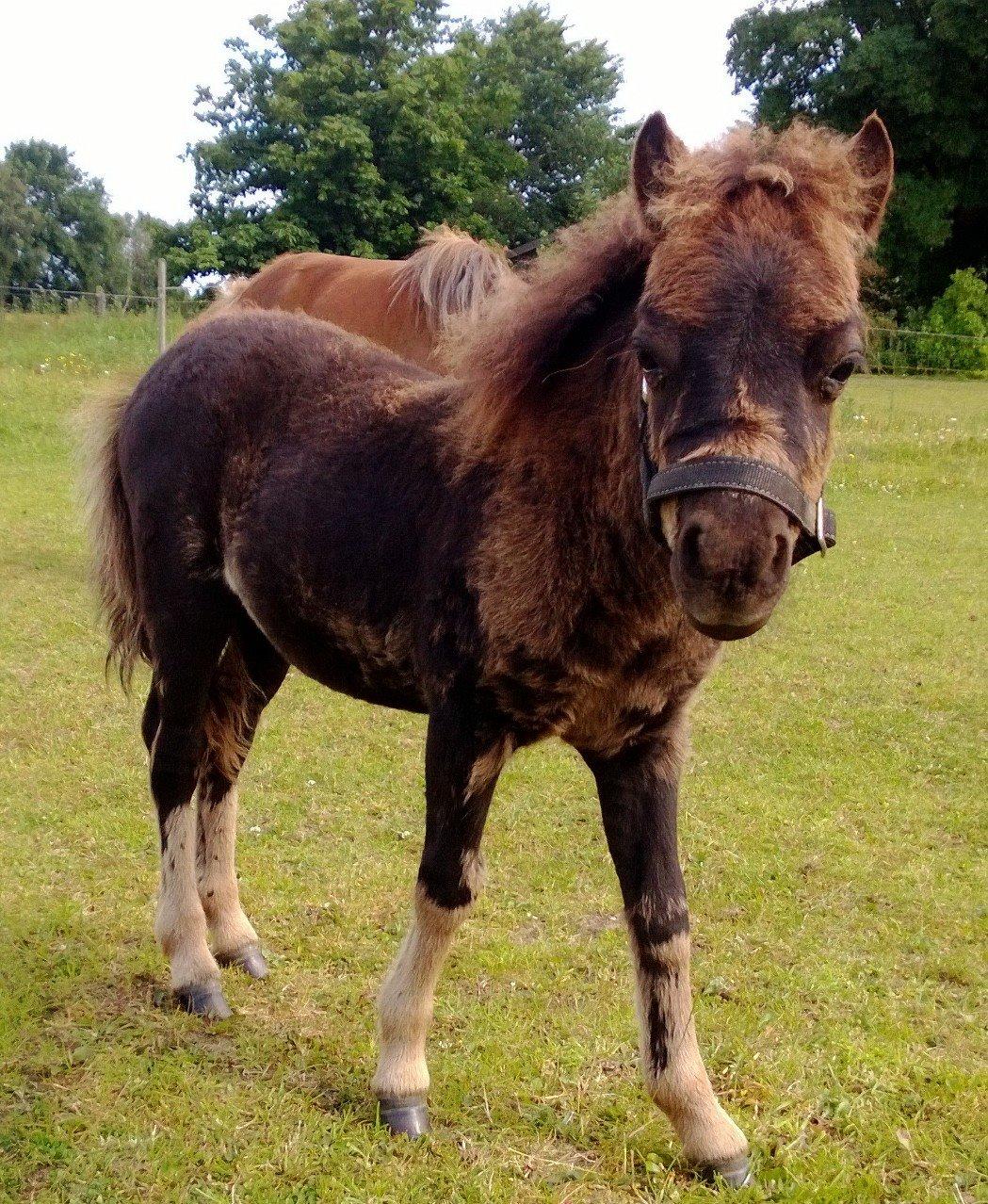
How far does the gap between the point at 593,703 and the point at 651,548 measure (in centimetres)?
40

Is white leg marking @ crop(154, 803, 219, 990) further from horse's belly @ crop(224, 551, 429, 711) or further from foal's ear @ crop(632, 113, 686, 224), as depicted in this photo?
foal's ear @ crop(632, 113, 686, 224)

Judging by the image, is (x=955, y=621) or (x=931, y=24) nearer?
(x=955, y=621)

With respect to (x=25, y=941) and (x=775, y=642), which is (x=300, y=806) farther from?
(x=775, y=642)

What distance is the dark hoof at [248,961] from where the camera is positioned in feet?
11.6

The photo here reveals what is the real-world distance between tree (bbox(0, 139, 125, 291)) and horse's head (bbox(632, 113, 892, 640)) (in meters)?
62.1

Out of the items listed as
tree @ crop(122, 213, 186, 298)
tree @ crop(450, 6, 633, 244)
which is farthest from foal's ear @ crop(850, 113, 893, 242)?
tree @ crop(122, 213, 186, 298)

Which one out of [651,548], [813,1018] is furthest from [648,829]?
[813,1018]

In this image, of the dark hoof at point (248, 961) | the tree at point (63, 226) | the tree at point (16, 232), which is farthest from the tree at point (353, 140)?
the tree at point (63, 226)

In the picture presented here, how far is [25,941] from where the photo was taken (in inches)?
142

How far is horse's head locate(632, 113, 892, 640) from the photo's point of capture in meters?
1.83

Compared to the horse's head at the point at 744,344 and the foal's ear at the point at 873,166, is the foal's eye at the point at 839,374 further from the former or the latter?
the foal's ear at the point at 873,166

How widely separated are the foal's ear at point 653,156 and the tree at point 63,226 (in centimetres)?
6184

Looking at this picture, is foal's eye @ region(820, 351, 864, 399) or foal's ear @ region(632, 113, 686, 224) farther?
foal's ear @ region(632, 113, 686, 224)

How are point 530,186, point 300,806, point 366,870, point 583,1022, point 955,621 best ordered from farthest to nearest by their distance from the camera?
point 530,186 → point 955,621 → point 300,806 → point 366,870 → point 583,1022
